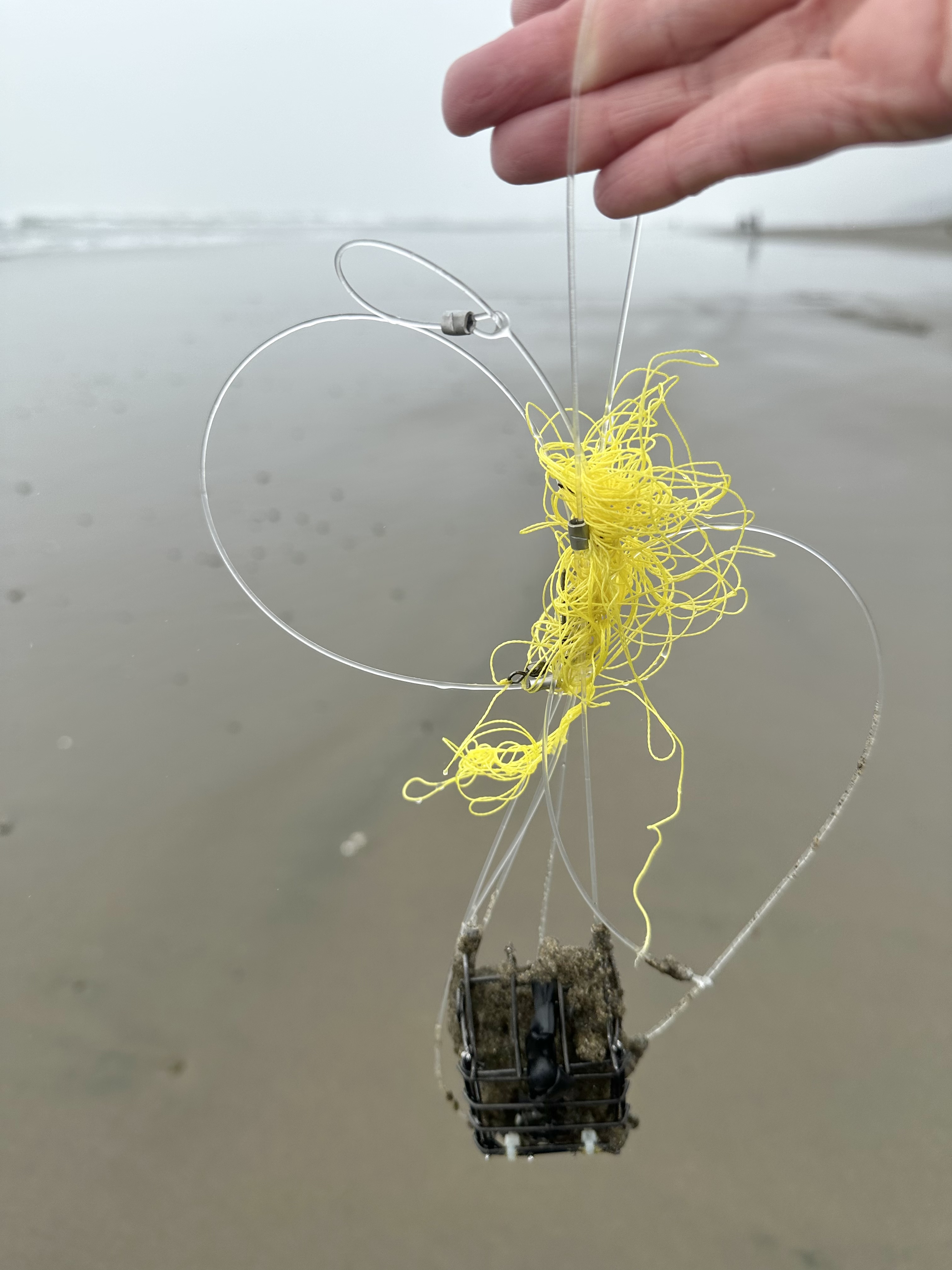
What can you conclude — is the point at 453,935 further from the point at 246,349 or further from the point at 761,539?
the point at 246,349

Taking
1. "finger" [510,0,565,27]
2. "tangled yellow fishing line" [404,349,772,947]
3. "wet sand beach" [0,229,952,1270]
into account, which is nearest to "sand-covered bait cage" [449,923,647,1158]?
"tangled yellow fishing line" [404,349,772,947]

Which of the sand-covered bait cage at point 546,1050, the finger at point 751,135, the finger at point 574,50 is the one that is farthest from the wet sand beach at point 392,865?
the finger at point 574,50

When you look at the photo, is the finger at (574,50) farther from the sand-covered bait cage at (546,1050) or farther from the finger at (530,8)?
the sand-covered bait cage at (546,1050)

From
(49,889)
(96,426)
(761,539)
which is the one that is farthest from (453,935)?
(96,426)

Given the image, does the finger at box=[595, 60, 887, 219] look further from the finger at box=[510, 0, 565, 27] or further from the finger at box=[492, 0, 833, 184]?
the finger at box=[510, 0, 565, 27]

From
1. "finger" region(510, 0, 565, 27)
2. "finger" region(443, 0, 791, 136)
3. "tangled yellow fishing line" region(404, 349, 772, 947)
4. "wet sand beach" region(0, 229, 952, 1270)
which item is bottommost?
"wet sand beach" region(0, 229, 952, 1270)

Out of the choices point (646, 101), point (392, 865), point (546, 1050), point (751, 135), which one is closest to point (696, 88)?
point (646, 101)

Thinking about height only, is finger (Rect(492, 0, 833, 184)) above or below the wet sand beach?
above

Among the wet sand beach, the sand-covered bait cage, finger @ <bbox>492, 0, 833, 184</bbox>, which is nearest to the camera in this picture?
the sand-covered bait cage
